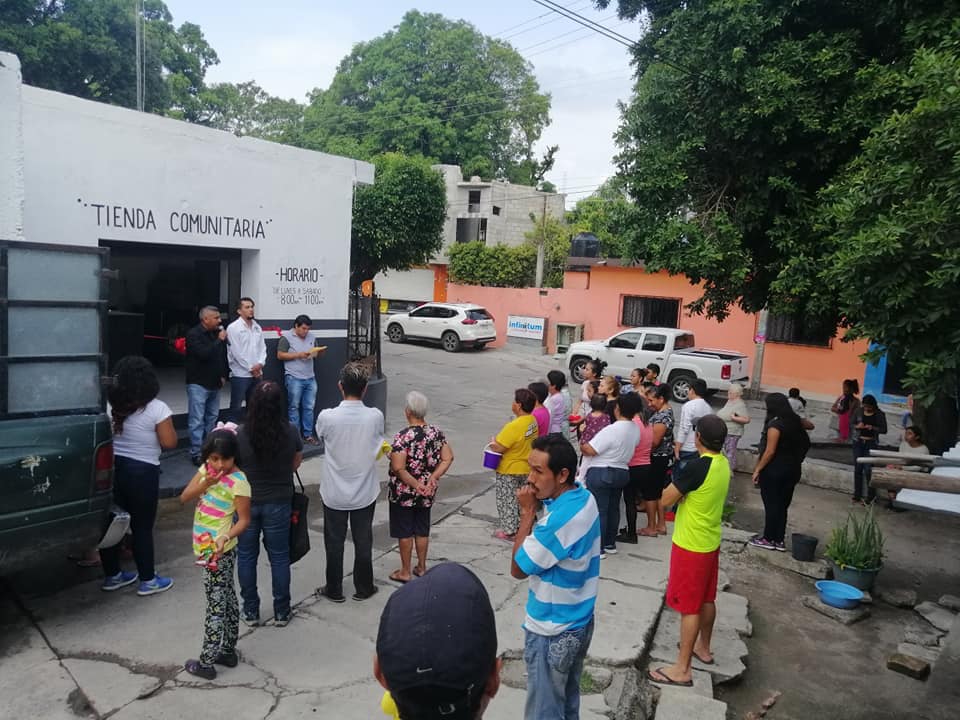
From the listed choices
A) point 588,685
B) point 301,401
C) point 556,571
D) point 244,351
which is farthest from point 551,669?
point 301,401

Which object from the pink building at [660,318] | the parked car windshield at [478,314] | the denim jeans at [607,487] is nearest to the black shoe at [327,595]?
the denim jeans at [607,487]

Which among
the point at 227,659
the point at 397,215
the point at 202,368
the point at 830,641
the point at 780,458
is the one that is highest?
the point at 397,215

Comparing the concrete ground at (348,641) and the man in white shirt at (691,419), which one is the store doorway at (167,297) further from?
the man in white shirt at (691,419)

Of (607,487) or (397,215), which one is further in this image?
(397,215)

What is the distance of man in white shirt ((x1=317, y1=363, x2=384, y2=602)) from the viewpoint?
4781 mm

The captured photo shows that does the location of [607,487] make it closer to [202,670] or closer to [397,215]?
[202,670]

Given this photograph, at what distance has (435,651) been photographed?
63.4 inches

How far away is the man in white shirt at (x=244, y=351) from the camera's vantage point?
7.86 m

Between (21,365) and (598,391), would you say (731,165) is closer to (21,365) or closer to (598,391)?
(598,391)

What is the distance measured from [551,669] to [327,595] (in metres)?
2.36

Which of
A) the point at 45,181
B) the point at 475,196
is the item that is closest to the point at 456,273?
the point at 475,196

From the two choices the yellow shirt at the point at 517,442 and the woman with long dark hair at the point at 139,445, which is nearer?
the woman with long dark hair at the point at 139,445

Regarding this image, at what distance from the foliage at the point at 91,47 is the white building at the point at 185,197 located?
23377 mm

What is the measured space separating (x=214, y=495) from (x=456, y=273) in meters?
24.9
